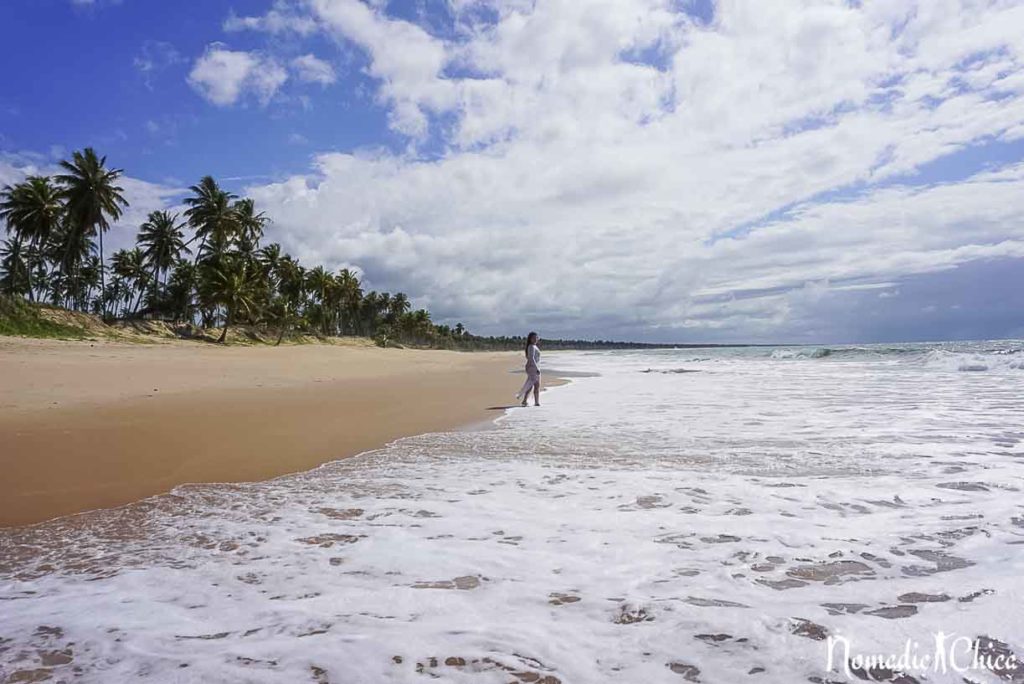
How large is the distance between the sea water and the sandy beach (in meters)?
0.71

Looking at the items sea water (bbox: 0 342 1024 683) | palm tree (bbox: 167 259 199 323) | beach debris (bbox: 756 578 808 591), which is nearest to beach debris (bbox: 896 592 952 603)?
sea water (bbox: 0 342 1024 683)

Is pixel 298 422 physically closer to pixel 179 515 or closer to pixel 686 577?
pixel 179 515

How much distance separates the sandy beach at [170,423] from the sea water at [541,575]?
712 mm

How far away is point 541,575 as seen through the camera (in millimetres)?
3258

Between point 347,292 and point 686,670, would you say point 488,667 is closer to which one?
point 686,670

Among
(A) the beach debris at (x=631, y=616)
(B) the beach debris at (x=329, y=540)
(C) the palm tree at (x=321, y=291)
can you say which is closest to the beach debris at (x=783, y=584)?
(A) the beach debris at (x=631, y=616)

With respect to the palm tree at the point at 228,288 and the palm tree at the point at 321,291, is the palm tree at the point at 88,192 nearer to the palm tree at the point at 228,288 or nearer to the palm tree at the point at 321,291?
the palm tree at the point at 228,288

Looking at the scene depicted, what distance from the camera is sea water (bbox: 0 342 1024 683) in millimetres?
2371

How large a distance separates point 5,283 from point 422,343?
2562 inches

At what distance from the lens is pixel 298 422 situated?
29.4 feet

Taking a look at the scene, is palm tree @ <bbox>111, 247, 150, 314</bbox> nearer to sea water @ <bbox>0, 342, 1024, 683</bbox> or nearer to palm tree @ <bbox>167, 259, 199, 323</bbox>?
palm tree @ <bbox>167, 259, 199, 323</bbox>

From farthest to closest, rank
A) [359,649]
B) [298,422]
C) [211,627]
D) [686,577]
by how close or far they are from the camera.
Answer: [298,422] < [686,577] < [211,627] < [359,649]

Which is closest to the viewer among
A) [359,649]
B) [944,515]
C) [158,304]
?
[359,649]

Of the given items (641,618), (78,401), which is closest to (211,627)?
(641,618)
